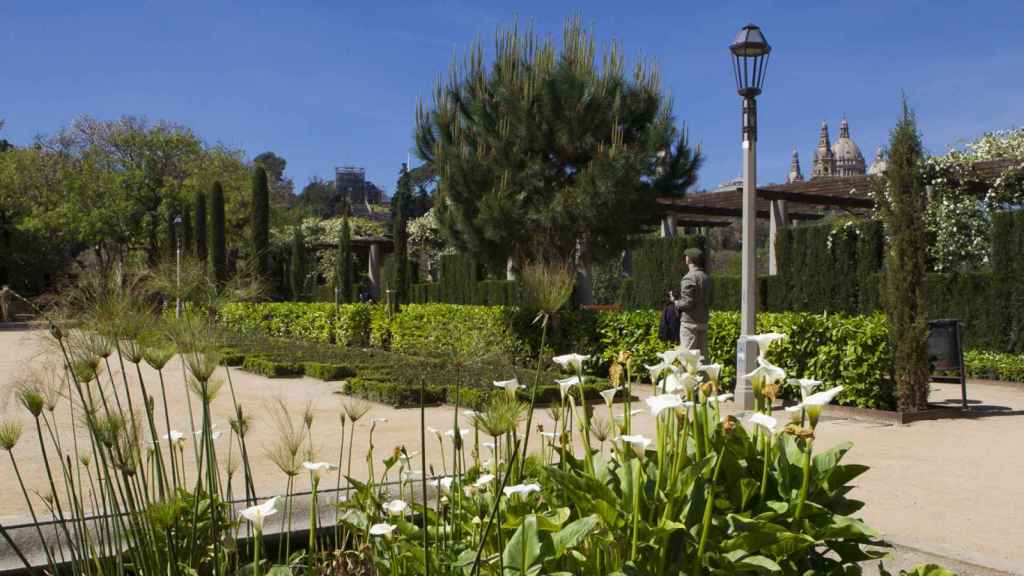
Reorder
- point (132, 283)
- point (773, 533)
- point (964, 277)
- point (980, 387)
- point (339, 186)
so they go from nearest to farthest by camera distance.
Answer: point (773, 533)
point (132, 283)
point (980, 387)
point (964, 277)
point (339, 186)

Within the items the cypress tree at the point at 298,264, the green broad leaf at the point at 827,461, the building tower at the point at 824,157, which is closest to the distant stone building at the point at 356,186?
the building tower at the point at 824,157

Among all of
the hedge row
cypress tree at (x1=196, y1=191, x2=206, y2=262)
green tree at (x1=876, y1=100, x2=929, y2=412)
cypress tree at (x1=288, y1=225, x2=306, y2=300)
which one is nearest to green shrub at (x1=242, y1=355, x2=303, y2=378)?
the hedge row

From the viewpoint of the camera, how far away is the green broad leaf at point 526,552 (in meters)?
1.81

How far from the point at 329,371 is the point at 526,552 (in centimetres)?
1058

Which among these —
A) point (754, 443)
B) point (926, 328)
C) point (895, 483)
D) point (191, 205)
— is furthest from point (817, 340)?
point (191, 205)

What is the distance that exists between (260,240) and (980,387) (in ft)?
73.9

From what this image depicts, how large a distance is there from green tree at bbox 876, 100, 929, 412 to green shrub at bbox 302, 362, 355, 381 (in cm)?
710

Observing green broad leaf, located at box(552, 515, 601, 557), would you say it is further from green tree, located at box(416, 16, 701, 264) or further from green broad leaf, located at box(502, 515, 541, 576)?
green tree, located at box(416, 16, 701, 264)

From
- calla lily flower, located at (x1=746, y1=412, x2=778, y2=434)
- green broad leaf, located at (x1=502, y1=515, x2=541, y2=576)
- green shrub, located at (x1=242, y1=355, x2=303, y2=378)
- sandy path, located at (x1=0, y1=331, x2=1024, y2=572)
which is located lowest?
sandy path, located at (x1=0, y1=331, x2=1024, y2=572)

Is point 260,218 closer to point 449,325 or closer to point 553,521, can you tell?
point 449,325

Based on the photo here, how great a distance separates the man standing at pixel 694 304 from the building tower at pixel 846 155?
112617mm

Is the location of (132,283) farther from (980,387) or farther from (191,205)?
(191,205)

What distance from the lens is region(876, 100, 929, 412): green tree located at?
335 inches

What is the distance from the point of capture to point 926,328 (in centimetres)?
865
